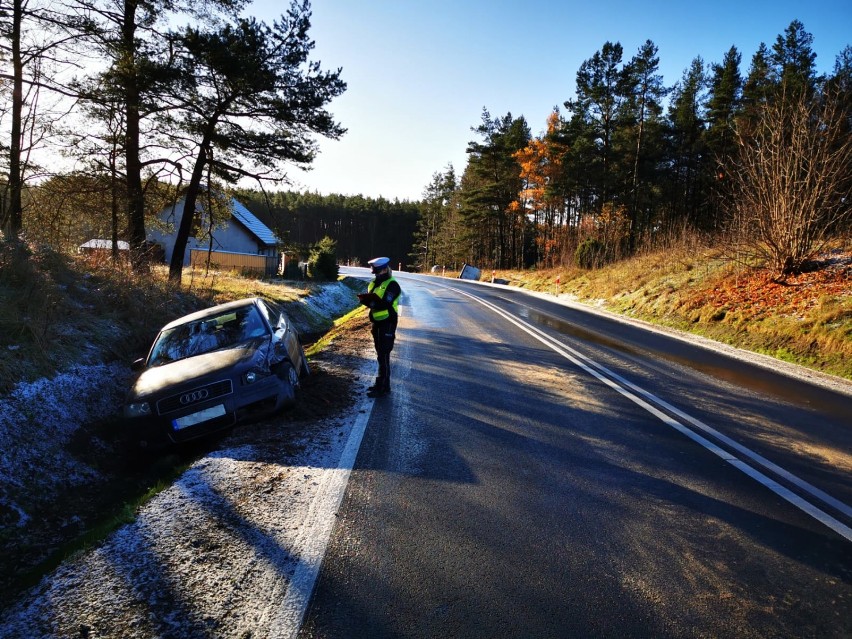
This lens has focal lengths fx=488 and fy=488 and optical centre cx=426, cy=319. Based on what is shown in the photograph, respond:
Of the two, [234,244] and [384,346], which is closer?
[384,346]

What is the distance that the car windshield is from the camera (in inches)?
238

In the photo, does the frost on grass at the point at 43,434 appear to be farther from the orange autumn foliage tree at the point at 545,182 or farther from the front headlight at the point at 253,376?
the orange autumn foliage tree at the point at 545,182

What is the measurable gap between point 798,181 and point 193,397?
15.3 meters

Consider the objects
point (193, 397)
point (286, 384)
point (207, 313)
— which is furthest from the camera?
point (207, 313)

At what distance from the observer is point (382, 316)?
6.39 m

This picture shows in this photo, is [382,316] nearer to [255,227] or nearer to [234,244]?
[234,244]

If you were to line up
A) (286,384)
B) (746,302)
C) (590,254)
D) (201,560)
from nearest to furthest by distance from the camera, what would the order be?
(201,560) < (286,384) < (746,302) < (590,254)

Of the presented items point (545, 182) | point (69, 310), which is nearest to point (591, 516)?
point (69, 310)

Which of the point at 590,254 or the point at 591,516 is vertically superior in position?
the point at 590,254

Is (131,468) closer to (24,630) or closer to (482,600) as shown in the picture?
(24,630)

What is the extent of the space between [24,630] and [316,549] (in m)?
1.40

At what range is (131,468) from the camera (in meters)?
5.39

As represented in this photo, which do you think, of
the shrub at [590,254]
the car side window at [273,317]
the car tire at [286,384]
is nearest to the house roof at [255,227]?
the shrub at [590,254]

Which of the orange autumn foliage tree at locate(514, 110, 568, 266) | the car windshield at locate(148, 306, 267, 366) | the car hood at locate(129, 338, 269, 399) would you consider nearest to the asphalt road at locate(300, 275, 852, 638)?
the car hood at locate(129, 338, 269, 399)
